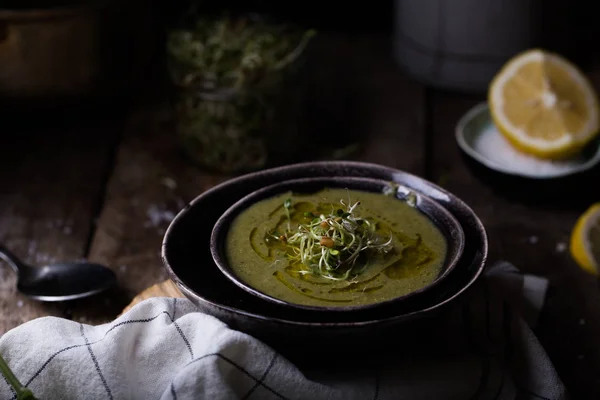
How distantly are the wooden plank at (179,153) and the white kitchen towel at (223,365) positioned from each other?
23 centimetres

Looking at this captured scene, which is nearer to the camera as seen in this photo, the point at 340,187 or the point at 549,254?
the point at 340,187

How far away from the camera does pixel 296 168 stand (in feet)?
4.32

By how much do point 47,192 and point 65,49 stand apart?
289mm

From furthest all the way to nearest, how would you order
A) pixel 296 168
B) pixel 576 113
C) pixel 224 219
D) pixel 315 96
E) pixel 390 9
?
pixel 390 9
pixel 315 96
pixel 576 113
pixel 296 168
pixel 224 219

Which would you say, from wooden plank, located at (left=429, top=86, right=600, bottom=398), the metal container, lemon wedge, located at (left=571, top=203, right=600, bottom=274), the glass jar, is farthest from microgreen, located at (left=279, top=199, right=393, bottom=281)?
the metal container

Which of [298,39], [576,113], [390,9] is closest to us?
[576,113]

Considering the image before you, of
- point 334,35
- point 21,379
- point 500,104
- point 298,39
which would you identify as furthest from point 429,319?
point 334,35

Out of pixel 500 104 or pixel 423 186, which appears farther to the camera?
pixel 500 104

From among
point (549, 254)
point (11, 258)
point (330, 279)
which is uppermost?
point (330, 279)

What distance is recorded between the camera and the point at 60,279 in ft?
4.51

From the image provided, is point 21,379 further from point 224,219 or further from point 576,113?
point 576,113

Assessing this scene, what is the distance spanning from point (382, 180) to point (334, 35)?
3.99 ft

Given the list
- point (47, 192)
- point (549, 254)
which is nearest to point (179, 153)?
point (47, 192)

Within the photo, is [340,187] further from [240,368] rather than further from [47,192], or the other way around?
[47,192]
